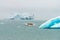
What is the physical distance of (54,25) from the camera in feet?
181

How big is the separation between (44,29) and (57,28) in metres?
2.95

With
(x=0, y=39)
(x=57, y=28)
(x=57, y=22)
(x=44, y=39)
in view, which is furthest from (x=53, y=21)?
(x=0, y=39)

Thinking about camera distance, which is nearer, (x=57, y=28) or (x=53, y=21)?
(x=53, y=21)

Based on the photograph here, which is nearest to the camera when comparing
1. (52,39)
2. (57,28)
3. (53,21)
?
(52,39)

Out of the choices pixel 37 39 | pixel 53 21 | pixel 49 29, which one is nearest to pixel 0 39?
pixel 37 39

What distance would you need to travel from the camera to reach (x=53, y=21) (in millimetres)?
53969

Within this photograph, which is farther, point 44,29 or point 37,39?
point 44,29

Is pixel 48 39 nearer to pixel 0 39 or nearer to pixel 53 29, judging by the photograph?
pixel 0 39

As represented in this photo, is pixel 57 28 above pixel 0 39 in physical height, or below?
below

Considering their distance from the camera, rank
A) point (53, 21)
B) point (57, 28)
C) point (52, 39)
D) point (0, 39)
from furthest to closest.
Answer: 1. point (57, 28)
2. point (53, 21)
3. point (52, 39)
4. point (0, 39)

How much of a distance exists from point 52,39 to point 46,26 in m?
15.8

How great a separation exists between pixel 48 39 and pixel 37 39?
54.3 inches

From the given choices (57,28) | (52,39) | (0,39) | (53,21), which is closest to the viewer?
(0,39)

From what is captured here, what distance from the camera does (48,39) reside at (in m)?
40.8
